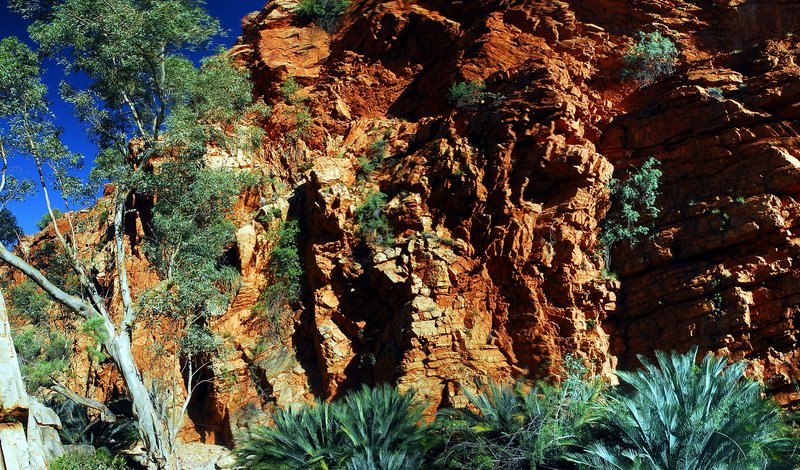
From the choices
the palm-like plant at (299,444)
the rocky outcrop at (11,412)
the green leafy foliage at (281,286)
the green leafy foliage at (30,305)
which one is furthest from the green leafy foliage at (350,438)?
the green leafy foliage at (30,305)

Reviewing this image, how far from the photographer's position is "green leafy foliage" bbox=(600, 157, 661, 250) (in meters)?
13.1

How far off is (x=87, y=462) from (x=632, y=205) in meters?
14.7

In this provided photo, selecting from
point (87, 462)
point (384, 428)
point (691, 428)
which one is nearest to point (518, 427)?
point (384, 428)

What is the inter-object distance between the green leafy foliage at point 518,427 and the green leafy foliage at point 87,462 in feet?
25.6

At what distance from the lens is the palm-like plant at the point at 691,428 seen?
22.1 ft

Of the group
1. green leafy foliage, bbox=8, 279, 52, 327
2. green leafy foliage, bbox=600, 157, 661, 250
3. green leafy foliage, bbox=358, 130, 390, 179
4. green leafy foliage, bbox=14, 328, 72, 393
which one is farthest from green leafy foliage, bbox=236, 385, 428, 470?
green leafy foliage, bbox=8, 279, 52, 327

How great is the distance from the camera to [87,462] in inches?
478

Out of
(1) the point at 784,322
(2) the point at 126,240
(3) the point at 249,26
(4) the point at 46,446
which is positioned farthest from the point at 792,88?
(3) the point at 249,26

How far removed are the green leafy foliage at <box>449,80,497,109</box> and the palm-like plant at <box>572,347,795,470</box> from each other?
10.1 meters

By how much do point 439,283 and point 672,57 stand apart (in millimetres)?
10926

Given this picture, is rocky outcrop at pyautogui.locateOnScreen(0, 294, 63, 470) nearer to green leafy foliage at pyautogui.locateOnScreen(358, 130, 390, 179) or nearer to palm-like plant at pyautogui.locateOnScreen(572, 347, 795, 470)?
palm-like plant at pyautogui.locateOnScreen(572, 347, 795, 470)

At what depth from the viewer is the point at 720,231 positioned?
11.8 meters

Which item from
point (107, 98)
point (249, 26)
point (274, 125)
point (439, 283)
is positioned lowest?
point (439, 283)

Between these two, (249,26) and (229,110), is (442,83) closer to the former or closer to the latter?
(229,110)
